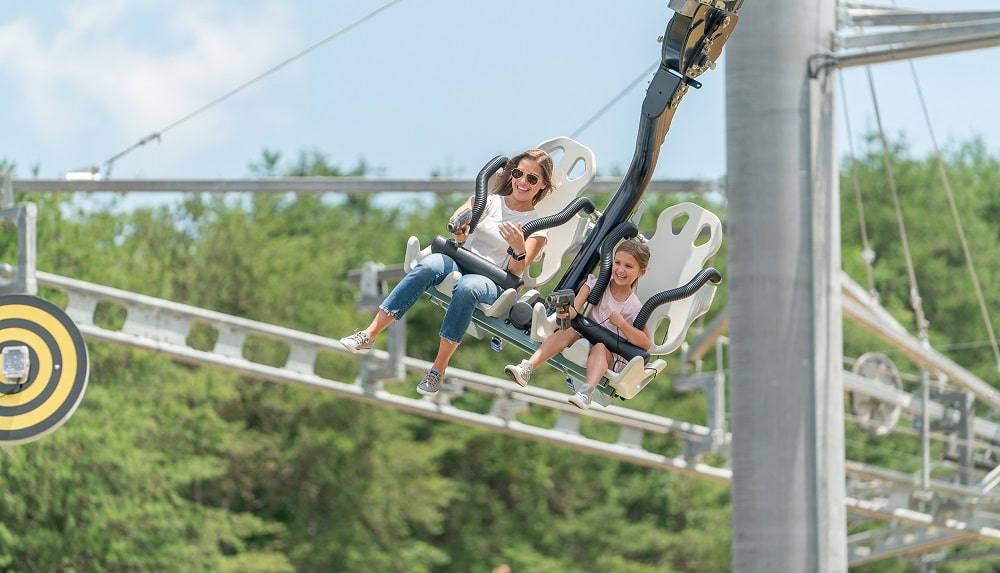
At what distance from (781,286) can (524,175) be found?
5553mm

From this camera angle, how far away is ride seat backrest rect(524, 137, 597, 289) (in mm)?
7715

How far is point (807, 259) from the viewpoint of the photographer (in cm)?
1296

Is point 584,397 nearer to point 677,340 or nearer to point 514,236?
point 677,340

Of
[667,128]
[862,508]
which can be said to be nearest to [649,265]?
[667,128]

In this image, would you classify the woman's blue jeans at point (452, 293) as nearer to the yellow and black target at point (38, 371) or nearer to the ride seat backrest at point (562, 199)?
the ride seat backrest at point (562, 199)

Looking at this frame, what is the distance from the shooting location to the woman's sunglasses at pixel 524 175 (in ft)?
25.4

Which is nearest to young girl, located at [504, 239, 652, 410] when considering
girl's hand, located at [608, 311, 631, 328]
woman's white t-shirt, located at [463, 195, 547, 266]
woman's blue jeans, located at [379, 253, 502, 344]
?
girl's hand, located at [608, 311, 631, 328]

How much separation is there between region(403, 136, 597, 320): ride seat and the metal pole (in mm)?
5024

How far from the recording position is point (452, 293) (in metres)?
7.52

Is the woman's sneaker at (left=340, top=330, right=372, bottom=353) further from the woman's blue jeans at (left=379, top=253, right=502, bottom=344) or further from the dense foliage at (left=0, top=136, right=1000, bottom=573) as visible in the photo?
the dense foliage at (left=0, top=136, right=1000, bottom=573)

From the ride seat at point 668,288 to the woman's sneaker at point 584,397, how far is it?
0.31 feet

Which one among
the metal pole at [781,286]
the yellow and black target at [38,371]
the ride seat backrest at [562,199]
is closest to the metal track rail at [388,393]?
the metal pole at [781,286]

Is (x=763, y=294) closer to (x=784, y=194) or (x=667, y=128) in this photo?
(x=784, y=194)

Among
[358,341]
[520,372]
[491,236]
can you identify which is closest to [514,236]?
[491,236]
